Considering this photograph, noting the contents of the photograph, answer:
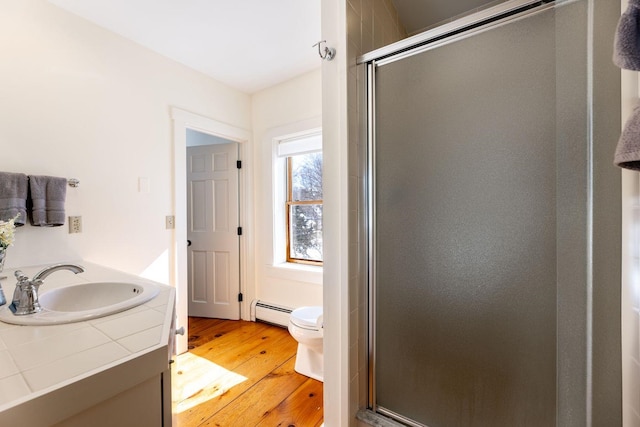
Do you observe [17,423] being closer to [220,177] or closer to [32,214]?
[32,214]

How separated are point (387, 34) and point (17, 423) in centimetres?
200

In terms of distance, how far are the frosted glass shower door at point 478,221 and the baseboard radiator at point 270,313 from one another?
153 cm

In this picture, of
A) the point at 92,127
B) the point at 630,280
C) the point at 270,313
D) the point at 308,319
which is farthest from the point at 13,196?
the point at 630,280

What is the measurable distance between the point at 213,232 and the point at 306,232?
3.42 ft

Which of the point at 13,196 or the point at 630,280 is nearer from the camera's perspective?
the point at 630,280

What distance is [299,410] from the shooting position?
154 cm

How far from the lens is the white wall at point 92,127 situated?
1482 mm

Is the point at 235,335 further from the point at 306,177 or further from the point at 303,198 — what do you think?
the point at 306,177

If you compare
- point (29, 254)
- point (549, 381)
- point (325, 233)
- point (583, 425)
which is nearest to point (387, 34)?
point (325, 233)

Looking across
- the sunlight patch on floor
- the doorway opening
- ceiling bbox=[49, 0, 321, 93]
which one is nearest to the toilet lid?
the sunlight patch on floor

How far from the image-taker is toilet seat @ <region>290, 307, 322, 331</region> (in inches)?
69.3

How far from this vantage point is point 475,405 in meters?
0.99

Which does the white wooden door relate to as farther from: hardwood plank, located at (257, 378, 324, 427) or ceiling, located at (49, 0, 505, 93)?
hardwood plank, located at (257, 378, 324, 427)

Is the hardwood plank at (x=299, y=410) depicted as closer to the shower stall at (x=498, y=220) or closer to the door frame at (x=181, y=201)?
the shower stall at (x=498, y=220)
